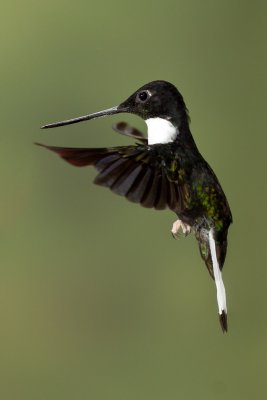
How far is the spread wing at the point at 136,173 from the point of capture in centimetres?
87

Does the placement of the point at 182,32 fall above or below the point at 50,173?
above

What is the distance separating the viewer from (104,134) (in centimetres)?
237

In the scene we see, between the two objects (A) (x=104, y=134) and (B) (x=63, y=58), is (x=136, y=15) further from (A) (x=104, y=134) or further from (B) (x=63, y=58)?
(A) (x=104, y=134)

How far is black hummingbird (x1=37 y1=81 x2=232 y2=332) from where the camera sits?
91 cm

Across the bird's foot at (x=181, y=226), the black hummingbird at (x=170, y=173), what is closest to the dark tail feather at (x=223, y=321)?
the black hummingbird at (x=170, y=173)

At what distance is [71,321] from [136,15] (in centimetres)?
104

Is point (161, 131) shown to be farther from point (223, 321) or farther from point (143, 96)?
point (223, 321)

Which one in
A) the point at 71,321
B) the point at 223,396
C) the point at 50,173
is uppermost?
the point at 50,173

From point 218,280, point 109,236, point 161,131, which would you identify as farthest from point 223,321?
point 109,236

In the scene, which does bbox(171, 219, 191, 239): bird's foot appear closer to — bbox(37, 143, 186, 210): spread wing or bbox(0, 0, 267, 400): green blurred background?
bbox(37, 143, 186, 210): spread wing

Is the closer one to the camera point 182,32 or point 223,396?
point 223,396

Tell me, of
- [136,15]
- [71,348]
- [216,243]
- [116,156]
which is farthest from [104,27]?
[116,156]

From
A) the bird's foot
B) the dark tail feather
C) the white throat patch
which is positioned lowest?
the dark tail feather

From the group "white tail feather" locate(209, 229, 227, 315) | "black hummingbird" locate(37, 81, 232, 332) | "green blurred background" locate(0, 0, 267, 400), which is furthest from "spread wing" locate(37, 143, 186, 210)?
"green blurred background" locate(0, 0, 267, 400)
